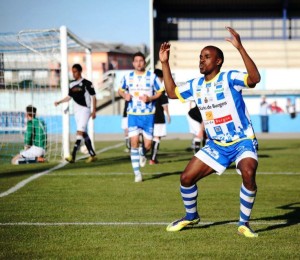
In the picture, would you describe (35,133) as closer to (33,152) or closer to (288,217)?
(33,152)

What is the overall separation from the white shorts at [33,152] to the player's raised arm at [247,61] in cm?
934

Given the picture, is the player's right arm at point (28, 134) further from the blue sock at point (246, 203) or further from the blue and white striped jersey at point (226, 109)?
the blue sock at point (246, 203)

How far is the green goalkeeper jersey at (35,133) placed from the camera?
577 inches

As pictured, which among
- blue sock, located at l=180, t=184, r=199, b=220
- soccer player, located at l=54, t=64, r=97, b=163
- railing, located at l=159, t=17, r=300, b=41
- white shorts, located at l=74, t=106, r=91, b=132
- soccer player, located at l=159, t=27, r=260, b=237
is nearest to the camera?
soccer player, located at l=159, t=27, r=260, b=237

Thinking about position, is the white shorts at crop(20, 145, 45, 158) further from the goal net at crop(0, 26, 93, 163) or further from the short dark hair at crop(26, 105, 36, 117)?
the short dark hair at crop(26, 105, 36, 117)

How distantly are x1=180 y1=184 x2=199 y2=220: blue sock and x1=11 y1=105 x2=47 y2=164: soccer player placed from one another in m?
8.66

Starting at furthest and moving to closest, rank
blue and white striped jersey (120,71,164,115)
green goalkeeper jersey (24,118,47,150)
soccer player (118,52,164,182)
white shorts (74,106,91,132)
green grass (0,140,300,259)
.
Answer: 1. green goalkeeper jersey (24,118,47,150)
2. white shorts (74,106,91,132)
3. blue and white striped jersey (120,71,164,115)
4. soccer player (118,52,164,182)
5. green grass (0,140,300,259)

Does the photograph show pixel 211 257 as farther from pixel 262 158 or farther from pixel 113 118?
pixel 113 118

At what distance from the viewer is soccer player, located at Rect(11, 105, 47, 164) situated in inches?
570

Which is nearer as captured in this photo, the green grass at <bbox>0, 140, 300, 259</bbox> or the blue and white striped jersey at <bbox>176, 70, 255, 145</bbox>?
the green grass at <bbox>0, 140, 300, 259</bbox>

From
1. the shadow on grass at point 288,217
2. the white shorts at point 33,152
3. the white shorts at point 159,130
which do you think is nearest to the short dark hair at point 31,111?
the white shorts at point 33,152

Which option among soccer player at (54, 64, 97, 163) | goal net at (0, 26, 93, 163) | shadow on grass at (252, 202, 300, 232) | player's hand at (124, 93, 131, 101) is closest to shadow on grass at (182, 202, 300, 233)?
shadow on grass at (252, 202, 300, 232)

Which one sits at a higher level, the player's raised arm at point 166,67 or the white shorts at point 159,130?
the player's raised arm at point 166,67

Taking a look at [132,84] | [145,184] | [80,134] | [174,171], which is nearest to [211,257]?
[145,184]
